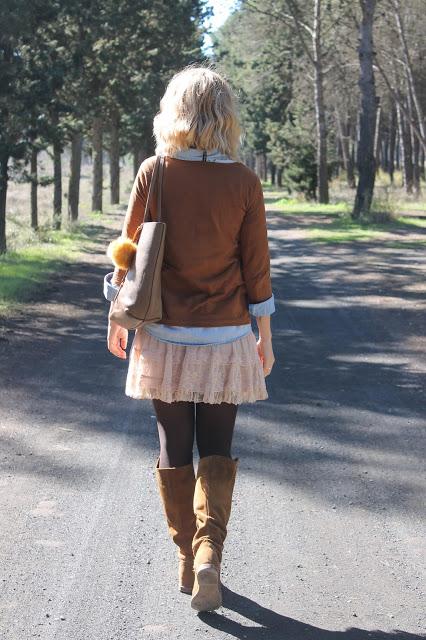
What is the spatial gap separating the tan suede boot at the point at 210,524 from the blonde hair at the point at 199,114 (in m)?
1.22

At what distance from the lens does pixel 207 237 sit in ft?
12.9

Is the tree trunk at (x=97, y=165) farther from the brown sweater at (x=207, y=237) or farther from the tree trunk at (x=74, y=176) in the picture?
the brown sweater at (x=207, y=237)

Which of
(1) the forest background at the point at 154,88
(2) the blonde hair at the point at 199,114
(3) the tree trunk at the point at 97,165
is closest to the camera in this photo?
(2) the blonde hair at the point at 199,114

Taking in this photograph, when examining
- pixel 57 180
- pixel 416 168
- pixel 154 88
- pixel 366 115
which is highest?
pixel 154 88

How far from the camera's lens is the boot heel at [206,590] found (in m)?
3.97

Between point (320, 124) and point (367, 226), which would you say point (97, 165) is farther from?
point (367, 226)

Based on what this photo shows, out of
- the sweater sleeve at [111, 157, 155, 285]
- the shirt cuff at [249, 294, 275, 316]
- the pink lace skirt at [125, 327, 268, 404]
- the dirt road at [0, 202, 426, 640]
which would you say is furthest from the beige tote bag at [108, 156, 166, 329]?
the dirt road at [0, 202, 426, 640]

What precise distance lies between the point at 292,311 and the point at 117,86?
90.2 ft

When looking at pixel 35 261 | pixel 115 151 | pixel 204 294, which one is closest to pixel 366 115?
pixel 35 261

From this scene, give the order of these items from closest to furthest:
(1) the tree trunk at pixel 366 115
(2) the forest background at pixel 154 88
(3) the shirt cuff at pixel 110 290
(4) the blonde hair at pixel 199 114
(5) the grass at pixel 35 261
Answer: (4) the blonde hair at pixel 199 114 → (3) the shirt cuff at pixel 110 290 → (5) the grass at pixel 35 261 → (2) the forest background at pixel 154 88 → (1) the tree trunk at pixel 366 115

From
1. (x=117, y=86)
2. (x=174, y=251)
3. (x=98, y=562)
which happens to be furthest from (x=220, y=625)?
(x=117, y=86)

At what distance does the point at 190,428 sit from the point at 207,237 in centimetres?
78

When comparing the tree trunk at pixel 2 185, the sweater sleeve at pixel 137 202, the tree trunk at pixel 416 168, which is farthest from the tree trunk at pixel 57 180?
the sweater sleeve at pixel 137 202

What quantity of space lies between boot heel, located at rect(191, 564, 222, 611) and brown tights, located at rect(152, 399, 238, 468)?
0.44m
